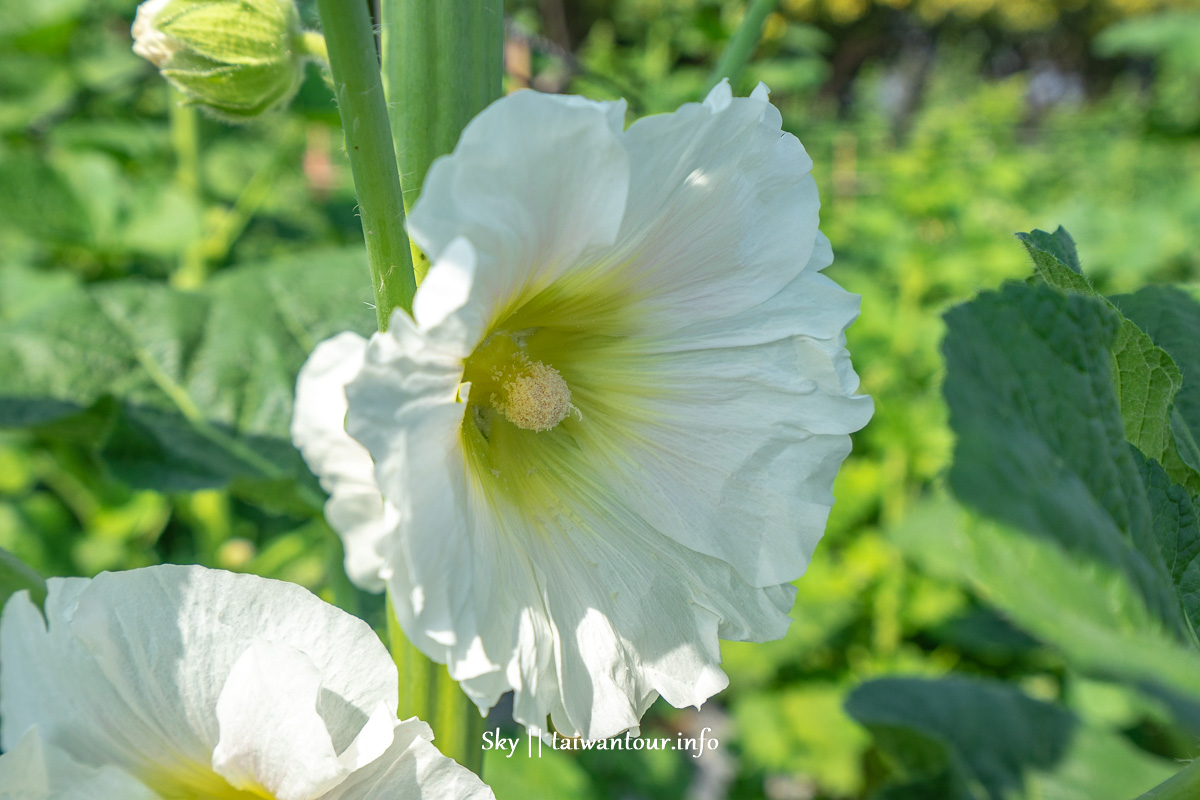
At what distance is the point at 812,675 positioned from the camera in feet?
8.45

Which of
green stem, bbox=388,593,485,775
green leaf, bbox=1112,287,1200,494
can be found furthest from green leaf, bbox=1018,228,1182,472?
green stem, bbox=388,593,485,775

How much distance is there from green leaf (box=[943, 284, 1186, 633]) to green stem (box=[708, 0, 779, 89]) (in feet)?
1.20

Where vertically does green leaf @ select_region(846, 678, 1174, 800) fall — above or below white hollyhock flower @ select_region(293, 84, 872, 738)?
below

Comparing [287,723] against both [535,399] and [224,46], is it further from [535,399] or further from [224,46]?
[224,46]

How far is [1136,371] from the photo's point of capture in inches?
22.4

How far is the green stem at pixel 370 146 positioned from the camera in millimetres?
451

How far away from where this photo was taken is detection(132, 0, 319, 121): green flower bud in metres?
0.60

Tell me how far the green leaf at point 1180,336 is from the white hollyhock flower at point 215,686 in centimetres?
57

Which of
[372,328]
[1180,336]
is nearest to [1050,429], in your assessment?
[1180,336]

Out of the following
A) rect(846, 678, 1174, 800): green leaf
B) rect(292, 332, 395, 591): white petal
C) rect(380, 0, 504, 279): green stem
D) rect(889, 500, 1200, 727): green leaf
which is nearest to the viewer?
rect(889, 500, 1200, 727): green leaf

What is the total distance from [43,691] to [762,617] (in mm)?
383

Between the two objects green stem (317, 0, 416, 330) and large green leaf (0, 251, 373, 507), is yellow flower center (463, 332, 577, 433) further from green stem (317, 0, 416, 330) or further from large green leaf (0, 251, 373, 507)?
large green leaf (0, 251, 373, 507)

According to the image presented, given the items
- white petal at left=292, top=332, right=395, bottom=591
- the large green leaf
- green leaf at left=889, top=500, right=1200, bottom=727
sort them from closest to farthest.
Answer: green leaf at left=889, top=500, right=1200, bottom=727, white petal at left=292, top=332, right=395, bottom=591, the large green leaf

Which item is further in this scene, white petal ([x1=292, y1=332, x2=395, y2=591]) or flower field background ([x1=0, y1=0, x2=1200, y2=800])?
flower field background ([x1=0, y1=0, x2=1200, y2=800])
